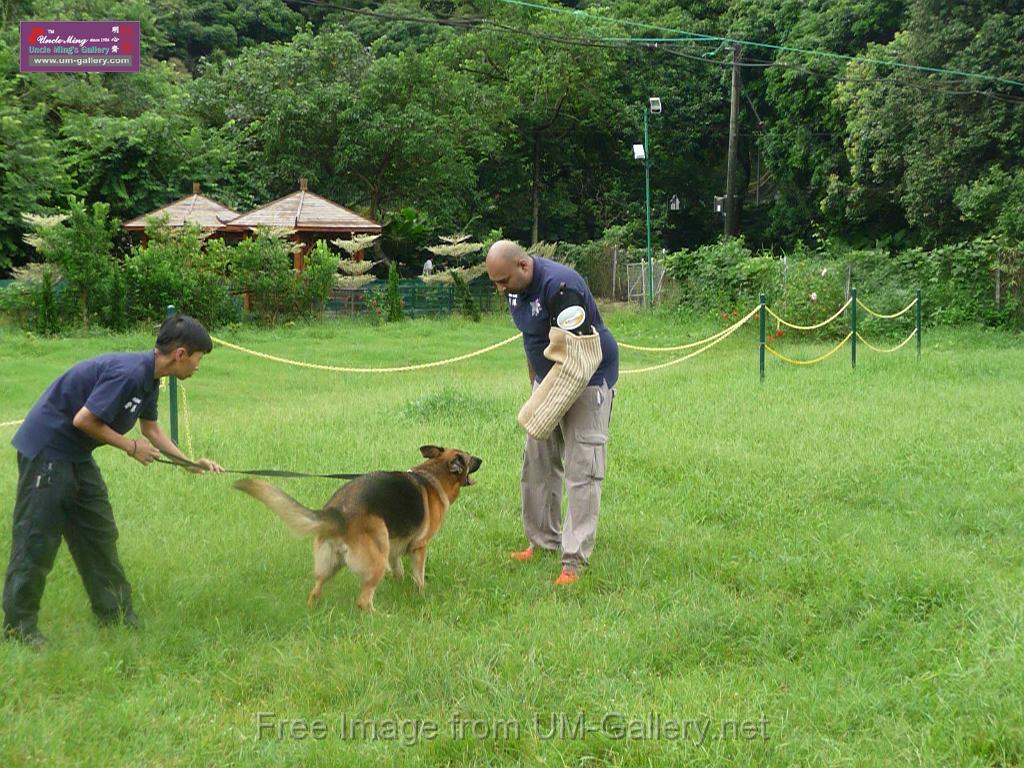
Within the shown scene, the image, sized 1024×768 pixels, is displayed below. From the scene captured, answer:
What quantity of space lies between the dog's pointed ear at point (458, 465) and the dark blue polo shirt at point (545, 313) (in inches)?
25.6

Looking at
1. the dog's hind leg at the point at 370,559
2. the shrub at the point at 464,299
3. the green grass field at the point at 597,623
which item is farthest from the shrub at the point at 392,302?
the dog's hind leg at the point at 370,559

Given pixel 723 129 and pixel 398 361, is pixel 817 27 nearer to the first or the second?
pixel 723 129

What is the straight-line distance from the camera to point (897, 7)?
1176 inches

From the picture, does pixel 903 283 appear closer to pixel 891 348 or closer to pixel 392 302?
pixel 891 348

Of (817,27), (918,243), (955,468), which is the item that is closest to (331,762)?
(955,468)

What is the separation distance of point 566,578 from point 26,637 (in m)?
2.58

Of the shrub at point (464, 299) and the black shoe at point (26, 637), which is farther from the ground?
the black shoe at point (26, 637)

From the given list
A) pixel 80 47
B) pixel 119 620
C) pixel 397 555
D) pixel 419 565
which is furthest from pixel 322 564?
pixel 80 47

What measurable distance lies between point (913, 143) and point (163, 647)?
2555 centimetres

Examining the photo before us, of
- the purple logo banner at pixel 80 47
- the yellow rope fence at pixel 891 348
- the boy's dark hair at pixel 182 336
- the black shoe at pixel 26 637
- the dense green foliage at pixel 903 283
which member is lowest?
the yellow rope fence at pixel 891 348

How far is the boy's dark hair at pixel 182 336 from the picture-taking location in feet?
14.3

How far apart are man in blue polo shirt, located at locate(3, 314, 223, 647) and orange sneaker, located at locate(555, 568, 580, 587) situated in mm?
2139

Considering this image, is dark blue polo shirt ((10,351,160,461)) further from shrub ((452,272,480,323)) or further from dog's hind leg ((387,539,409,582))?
shrub ((452,272,480,323))

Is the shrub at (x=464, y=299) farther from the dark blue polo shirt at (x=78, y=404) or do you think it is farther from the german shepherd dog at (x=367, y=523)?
the dark blue polo shirt at (x=78, y=404)
